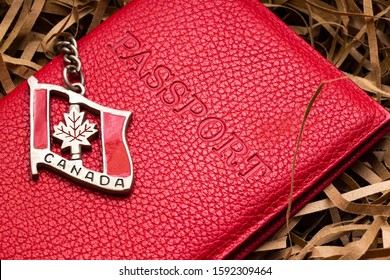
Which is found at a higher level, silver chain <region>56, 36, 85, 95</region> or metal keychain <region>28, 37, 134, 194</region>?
silver chain <region>56, 36, 85, 95</region>

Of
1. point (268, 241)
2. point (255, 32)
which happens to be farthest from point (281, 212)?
point (255, 32)

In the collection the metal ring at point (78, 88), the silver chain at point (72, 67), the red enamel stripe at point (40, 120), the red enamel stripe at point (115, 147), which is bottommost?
the red enamel stripe at point (40, 120)

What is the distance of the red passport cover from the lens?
913 mm

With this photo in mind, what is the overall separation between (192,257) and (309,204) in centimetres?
17

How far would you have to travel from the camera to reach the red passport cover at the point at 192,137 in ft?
2.99

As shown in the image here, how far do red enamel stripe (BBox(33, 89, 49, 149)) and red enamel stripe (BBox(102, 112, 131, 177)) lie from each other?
2.9 inches

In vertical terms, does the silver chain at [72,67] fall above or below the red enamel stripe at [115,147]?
above

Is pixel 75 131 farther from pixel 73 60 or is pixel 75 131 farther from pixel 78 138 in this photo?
pixel 73 60

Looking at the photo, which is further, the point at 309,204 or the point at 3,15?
the point at 3,15

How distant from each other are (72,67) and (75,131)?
0.32 feet

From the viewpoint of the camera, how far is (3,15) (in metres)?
1.13

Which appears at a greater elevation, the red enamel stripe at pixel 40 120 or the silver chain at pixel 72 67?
the silver chain at pixel 72 67

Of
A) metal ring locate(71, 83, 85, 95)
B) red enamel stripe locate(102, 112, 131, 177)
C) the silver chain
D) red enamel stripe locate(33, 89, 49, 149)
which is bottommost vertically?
red enamel stripe locate(33, 89, 49, 149)

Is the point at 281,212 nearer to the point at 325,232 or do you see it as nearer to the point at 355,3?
the point at 325,232
